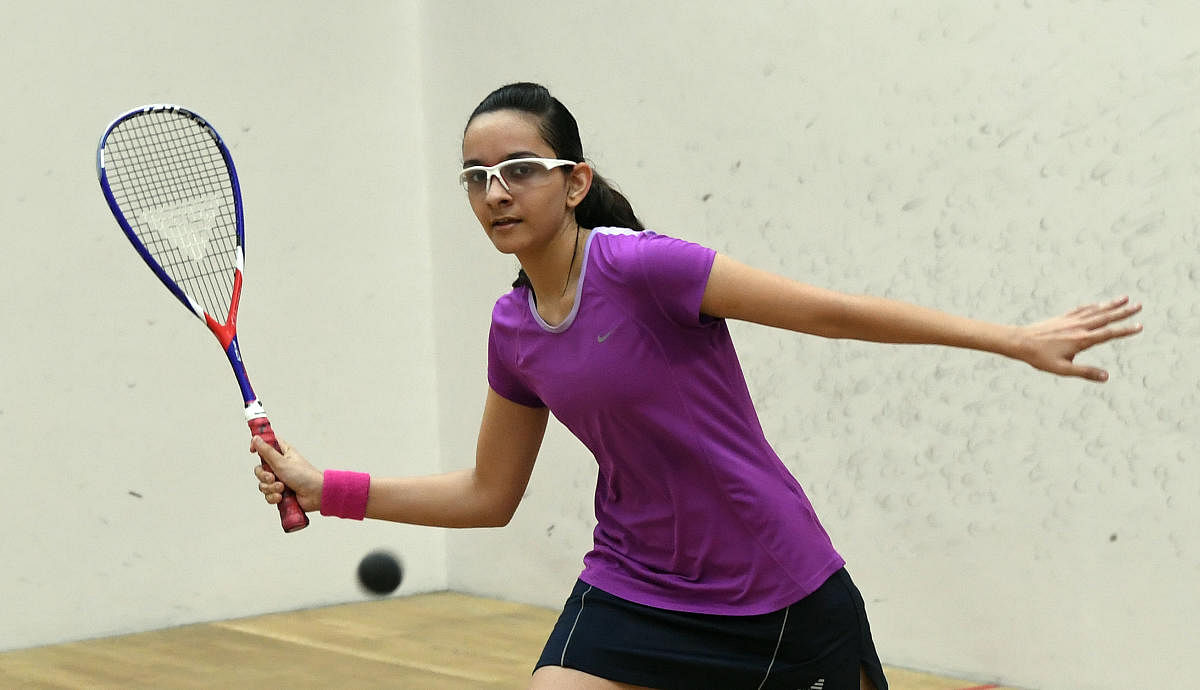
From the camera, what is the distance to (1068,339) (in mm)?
1390

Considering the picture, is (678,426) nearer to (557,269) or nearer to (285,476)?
(557,269)

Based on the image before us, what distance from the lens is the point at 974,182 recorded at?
9.45 ft

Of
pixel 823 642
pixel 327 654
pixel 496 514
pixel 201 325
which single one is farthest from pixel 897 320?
pixel 201 325

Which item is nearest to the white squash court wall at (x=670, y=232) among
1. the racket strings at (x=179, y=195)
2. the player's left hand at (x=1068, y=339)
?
the racket strings at (x=179, y=195)

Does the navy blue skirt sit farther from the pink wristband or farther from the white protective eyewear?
the white protective eyewear

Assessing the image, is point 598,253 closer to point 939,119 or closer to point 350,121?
point 939,119

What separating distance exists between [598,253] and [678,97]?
1.88 metres

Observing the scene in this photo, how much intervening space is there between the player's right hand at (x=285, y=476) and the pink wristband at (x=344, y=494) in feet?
0.04

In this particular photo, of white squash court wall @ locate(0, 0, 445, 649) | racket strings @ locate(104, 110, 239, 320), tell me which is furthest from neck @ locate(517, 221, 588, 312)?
white squash court wall @ locate(0, 0, 445, 649)

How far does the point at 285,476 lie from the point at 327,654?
65.5 inches

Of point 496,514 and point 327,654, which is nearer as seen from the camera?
point 496,514

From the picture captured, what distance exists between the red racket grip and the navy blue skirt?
352 millimetres

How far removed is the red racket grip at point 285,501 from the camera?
175 cm

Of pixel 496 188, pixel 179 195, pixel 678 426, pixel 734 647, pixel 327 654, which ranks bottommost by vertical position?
pixel 327 654
